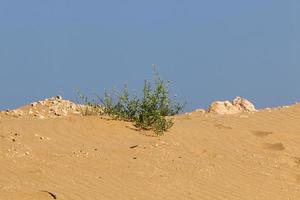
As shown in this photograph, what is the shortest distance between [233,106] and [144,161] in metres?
6.76

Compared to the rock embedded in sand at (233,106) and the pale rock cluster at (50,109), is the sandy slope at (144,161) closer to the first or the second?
the rock embedded in sand at (233,106)

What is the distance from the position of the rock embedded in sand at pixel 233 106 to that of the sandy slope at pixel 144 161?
10.0ft

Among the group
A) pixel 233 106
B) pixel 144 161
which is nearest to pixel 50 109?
pixel 233 106

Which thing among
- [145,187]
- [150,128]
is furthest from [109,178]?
[150,128]

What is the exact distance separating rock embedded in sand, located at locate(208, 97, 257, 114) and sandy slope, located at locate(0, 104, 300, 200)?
3.06 meters

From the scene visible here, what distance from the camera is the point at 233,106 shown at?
47.7 ft

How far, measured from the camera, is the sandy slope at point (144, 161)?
7156 mm

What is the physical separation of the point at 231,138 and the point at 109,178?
2.97m

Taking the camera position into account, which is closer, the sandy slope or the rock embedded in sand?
the sandy slope

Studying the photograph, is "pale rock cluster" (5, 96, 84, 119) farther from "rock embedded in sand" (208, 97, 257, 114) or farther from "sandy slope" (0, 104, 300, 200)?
"sandy slope" (0, 104, 300, 200)

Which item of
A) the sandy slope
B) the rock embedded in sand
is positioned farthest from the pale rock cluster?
the sandy slope

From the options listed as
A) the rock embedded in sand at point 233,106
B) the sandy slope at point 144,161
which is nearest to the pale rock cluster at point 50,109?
the rock embedded in sand at point 233,106

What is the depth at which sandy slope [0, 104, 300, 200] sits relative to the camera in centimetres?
716

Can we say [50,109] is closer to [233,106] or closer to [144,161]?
[233,106]
